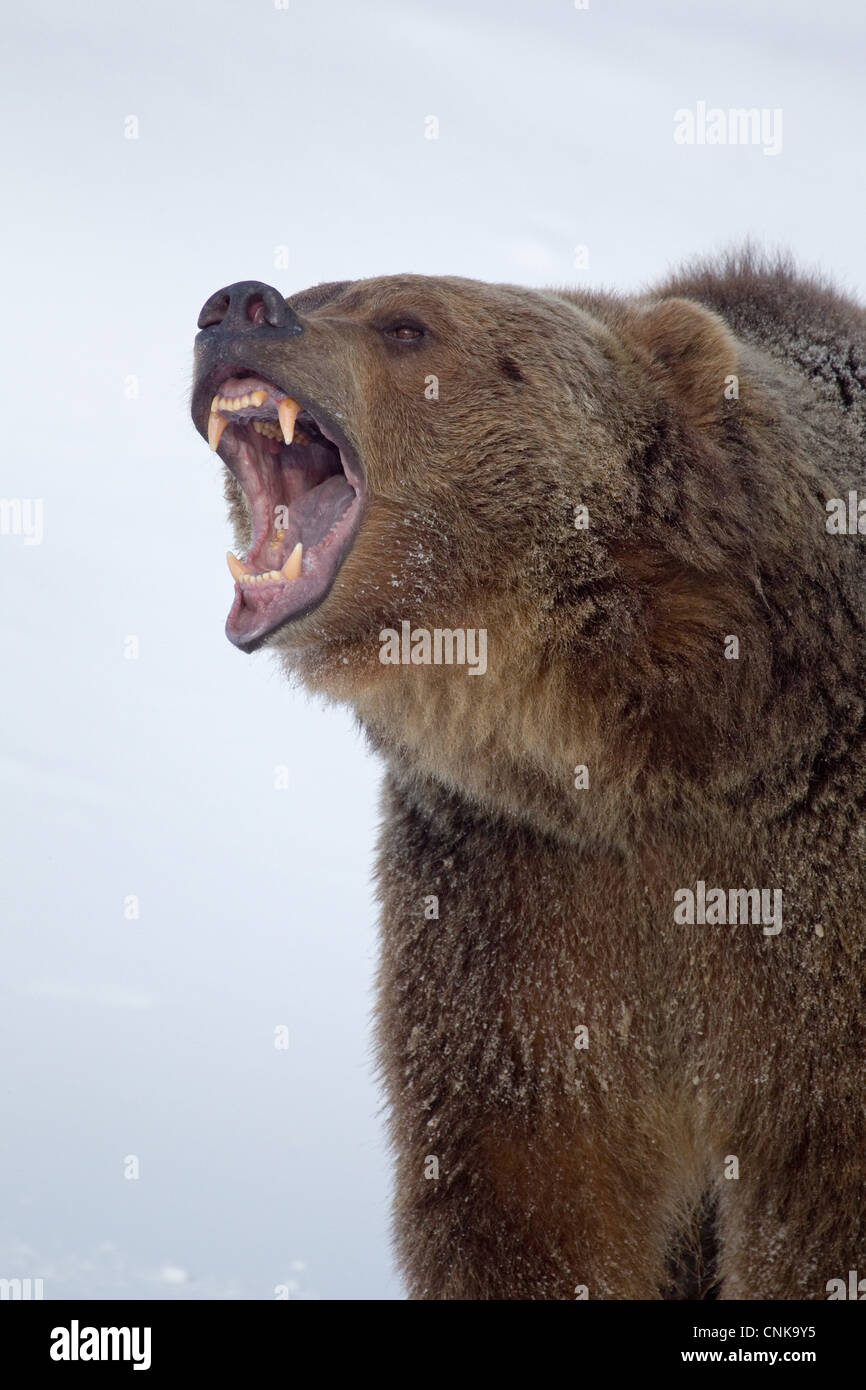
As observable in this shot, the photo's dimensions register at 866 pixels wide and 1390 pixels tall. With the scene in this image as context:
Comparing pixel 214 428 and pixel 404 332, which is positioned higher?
pixel 404 332

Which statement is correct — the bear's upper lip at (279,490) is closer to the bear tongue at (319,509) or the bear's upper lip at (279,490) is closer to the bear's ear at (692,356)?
the bear tongue at (319,509)

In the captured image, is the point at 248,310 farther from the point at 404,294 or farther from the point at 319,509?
the point at 319,509

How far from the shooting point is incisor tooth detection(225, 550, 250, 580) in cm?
587

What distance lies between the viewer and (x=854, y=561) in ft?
18.9

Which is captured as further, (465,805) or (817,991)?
(465,805)

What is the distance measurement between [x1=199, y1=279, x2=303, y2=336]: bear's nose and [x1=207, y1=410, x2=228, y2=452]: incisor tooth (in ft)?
1.21

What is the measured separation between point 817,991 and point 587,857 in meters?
0.90

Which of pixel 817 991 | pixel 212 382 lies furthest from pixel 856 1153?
pixel 212 382

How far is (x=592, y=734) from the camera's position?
558 centimetres

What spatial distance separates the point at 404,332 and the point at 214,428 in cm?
78

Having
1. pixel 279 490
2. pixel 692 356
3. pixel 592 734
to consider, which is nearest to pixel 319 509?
pixel 279 490

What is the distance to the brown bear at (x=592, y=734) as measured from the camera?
557 centimetres

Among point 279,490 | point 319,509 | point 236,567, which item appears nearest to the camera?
point 236,567

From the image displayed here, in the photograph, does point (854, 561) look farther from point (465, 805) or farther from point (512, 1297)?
point (512, 1297)
